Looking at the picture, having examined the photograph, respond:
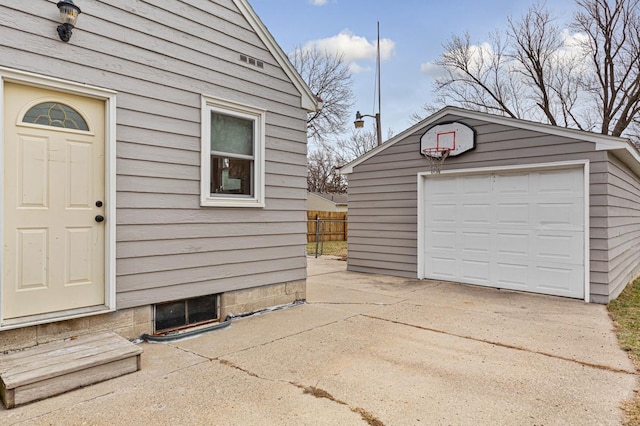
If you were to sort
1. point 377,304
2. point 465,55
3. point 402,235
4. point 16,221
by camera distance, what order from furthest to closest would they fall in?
point 465,55
point 402,235
point 377,304
point 16,221

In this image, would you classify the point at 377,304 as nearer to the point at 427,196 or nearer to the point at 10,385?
the point at 427,196

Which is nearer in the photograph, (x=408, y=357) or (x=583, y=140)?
(x=408, y=357)

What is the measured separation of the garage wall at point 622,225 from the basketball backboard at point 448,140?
2.02 metres

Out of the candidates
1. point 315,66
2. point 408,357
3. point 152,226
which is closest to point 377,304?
point 408,357

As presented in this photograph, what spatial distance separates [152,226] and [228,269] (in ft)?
3.36

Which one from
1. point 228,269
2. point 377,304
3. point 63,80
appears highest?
point 63,80

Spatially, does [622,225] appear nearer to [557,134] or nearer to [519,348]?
[557,134]

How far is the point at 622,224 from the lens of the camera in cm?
668

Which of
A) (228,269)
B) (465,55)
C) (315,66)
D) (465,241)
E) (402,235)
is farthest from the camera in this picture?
(315,66)

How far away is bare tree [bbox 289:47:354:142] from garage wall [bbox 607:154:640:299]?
1511 cm

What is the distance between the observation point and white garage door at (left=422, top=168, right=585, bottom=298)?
584 cm

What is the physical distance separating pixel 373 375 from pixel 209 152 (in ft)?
9.14

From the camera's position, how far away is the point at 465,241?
6875 mm

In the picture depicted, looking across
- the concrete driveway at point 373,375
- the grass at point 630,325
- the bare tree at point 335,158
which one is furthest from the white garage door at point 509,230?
the bare tree at point 335,158
